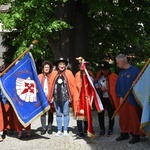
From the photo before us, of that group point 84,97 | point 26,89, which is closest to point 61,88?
point 84,97

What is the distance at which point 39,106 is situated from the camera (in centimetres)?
796

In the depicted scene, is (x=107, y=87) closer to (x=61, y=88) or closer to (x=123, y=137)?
(x=61, y=88)

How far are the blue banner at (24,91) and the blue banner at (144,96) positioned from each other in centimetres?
191

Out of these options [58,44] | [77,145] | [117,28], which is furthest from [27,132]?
[117,28]

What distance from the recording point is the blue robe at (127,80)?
7457mm

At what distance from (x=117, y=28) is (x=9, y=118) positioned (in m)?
7.97

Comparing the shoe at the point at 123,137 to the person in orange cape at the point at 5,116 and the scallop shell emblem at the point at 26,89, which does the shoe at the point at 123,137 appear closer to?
the scallop shell emblem at the point at 26,89

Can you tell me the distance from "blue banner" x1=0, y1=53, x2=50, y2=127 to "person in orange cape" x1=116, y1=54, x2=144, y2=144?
154cm

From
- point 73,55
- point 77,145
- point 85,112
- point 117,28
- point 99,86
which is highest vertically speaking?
point 117,28

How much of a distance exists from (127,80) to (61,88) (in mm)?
1465

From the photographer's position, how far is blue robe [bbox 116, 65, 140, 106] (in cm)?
746

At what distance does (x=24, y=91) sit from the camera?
25.8 ft

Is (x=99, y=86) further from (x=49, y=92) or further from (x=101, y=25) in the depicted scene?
(x=101, y=25)

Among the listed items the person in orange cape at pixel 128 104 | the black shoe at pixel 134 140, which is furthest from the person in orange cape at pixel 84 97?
the black shoe at pixel 134 140
